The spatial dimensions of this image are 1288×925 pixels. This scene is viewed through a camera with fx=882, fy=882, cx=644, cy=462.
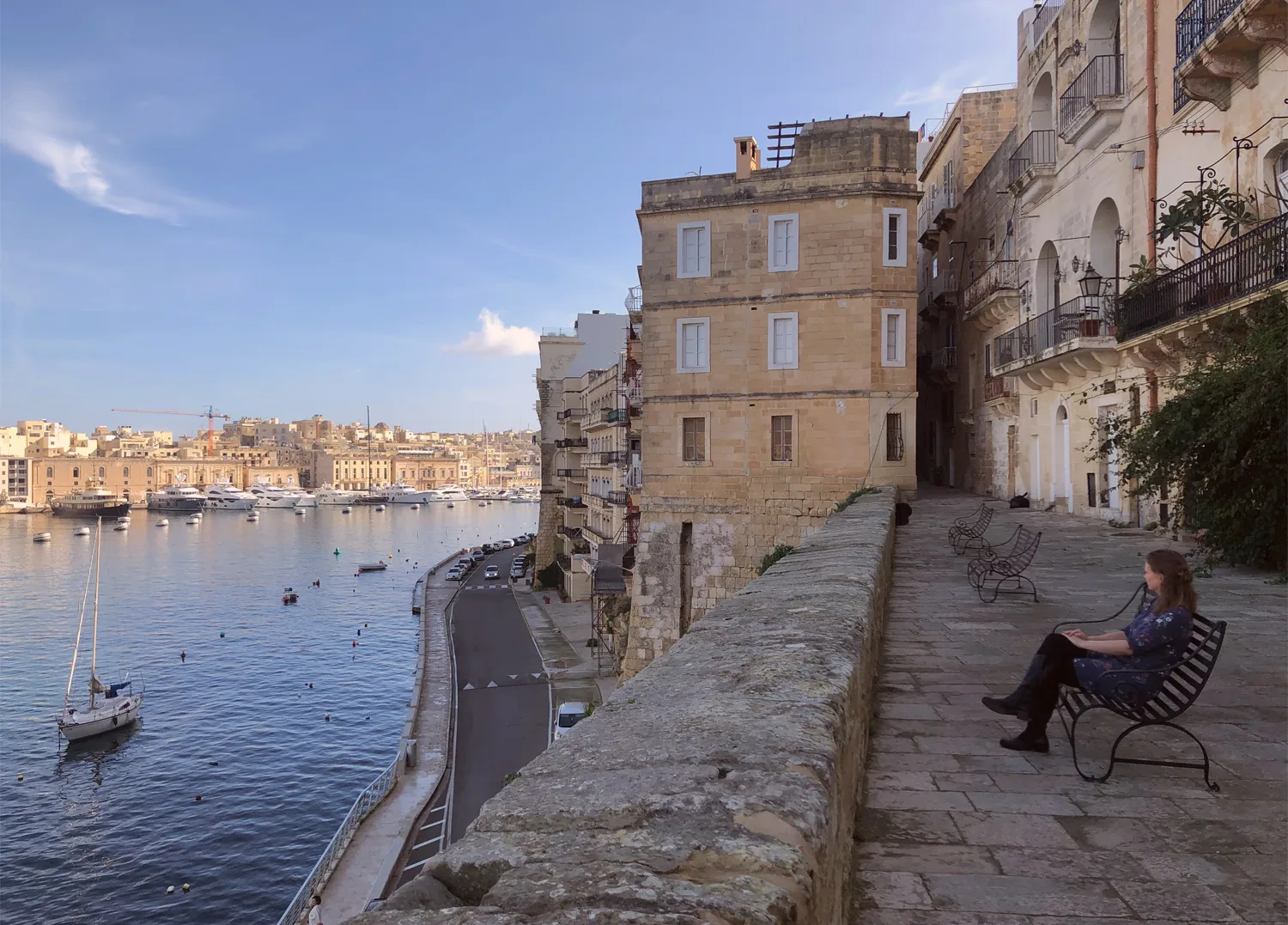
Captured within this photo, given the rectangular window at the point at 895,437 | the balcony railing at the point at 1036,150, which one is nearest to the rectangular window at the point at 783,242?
the rectangular window at the point at 895,437

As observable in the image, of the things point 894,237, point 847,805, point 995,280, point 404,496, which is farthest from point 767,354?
point 404,496

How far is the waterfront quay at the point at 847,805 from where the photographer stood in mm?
1660

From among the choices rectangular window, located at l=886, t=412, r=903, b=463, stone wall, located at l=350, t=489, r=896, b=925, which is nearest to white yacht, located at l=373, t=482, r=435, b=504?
rectangular window, located at l=886, t=412, r=903, b=463

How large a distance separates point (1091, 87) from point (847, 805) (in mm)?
17652

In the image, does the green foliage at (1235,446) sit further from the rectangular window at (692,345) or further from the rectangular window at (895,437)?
the rectangular window at (692,345)

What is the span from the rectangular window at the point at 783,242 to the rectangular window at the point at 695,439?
3.76 m

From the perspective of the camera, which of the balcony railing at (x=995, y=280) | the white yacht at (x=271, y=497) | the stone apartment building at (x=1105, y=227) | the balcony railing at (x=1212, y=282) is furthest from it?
the white yacht at (x=271, y=497)

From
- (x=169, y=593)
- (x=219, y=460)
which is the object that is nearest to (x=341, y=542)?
(x=169, y=593)

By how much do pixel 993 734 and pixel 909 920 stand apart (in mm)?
1909

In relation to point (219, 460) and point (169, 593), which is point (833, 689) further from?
point (219, 460)

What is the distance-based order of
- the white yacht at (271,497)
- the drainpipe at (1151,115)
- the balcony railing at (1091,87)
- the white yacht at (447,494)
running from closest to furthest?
the drainpipe at (1151,115), the balcony railing at (1091,87), the white yacht at (271,497), the white yacht at (447,494)

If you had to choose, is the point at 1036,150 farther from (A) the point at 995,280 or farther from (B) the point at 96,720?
(B) the point at 96,720

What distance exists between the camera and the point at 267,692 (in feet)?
118

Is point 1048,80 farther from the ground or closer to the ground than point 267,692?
farther from the ground
